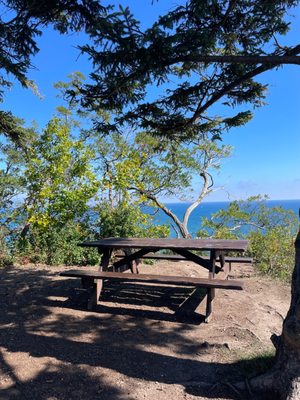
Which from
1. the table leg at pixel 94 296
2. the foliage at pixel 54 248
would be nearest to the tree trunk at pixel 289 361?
the table leg at pixel 94 296

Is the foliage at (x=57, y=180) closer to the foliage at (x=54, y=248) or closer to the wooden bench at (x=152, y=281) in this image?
the foliage at (x=54, y=248)

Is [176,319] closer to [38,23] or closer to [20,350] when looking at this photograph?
[20,350]

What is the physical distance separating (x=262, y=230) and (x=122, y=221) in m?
3.85

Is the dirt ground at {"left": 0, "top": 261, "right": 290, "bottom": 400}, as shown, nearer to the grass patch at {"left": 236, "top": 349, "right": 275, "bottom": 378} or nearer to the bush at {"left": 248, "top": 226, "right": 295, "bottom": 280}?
the grass patch at {"left": 236, "top": 349, "right": 275, "bottom": 378}

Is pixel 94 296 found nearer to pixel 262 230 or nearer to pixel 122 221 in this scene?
pixel 122 221

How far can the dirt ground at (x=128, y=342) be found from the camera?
8.71ft

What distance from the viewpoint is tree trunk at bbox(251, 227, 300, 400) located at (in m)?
2.28

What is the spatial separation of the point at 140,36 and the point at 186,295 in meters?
3.79

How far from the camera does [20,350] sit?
325cm

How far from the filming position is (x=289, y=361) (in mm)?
2348

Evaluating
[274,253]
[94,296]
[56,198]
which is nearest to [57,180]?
[56,198]

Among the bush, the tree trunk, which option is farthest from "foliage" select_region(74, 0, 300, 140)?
the bush

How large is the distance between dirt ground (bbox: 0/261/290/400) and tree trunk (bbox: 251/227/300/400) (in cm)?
20

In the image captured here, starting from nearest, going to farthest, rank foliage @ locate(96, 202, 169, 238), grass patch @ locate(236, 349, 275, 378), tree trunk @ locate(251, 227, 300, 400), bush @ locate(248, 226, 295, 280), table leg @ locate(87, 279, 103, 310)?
1. tree trunk @ locate(251, 227, 300, 400)
2. grass patch @ locate(236, 349, 275, 378)
3. table leg @ locate(87, 279, 103, 310)
4. bush @ locate(248, 226, 295, 280)
5. foliage @ locate(96, 202, 169, 238)
